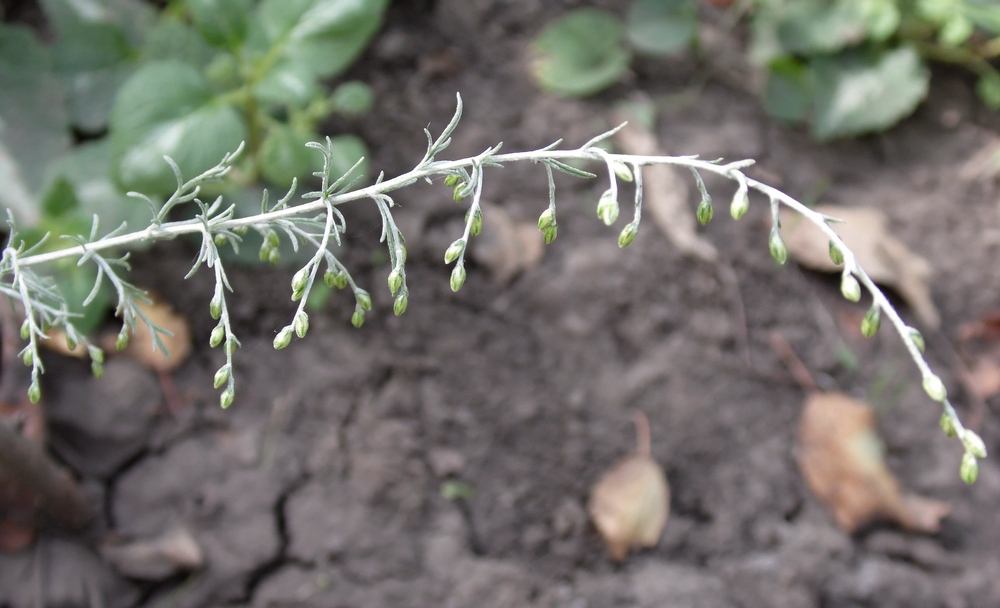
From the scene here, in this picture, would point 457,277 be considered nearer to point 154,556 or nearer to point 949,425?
point 949,425

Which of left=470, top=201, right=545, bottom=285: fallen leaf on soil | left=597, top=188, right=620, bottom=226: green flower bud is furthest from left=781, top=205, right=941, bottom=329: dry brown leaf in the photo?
left=597, top=188, right=620, bottom=226: green flower bud

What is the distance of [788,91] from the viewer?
7.65 ft

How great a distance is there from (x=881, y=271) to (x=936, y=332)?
0.78 feet

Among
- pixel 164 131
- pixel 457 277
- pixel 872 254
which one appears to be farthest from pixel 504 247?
pixel 457 277

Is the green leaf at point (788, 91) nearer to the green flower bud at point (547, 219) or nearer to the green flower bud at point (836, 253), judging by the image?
the green flower bud at point (836, 253)

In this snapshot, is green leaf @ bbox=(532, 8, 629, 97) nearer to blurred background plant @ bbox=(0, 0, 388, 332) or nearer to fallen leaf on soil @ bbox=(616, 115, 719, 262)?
fallen leaf on soil @ bbox=(616, 115, 719, 262)

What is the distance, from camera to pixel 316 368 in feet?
6.18

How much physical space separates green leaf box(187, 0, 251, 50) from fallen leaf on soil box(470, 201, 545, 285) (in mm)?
720

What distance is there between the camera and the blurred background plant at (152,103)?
1631 mm

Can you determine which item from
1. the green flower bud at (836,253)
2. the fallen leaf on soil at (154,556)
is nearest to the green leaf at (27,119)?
the fallen leaf on soil at (154,556)

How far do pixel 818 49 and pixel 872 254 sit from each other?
68 cm

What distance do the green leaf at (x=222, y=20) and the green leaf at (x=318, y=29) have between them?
73mm

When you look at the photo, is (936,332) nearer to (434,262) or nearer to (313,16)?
(434,262)

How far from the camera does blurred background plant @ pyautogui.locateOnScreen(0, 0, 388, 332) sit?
1631 mm
